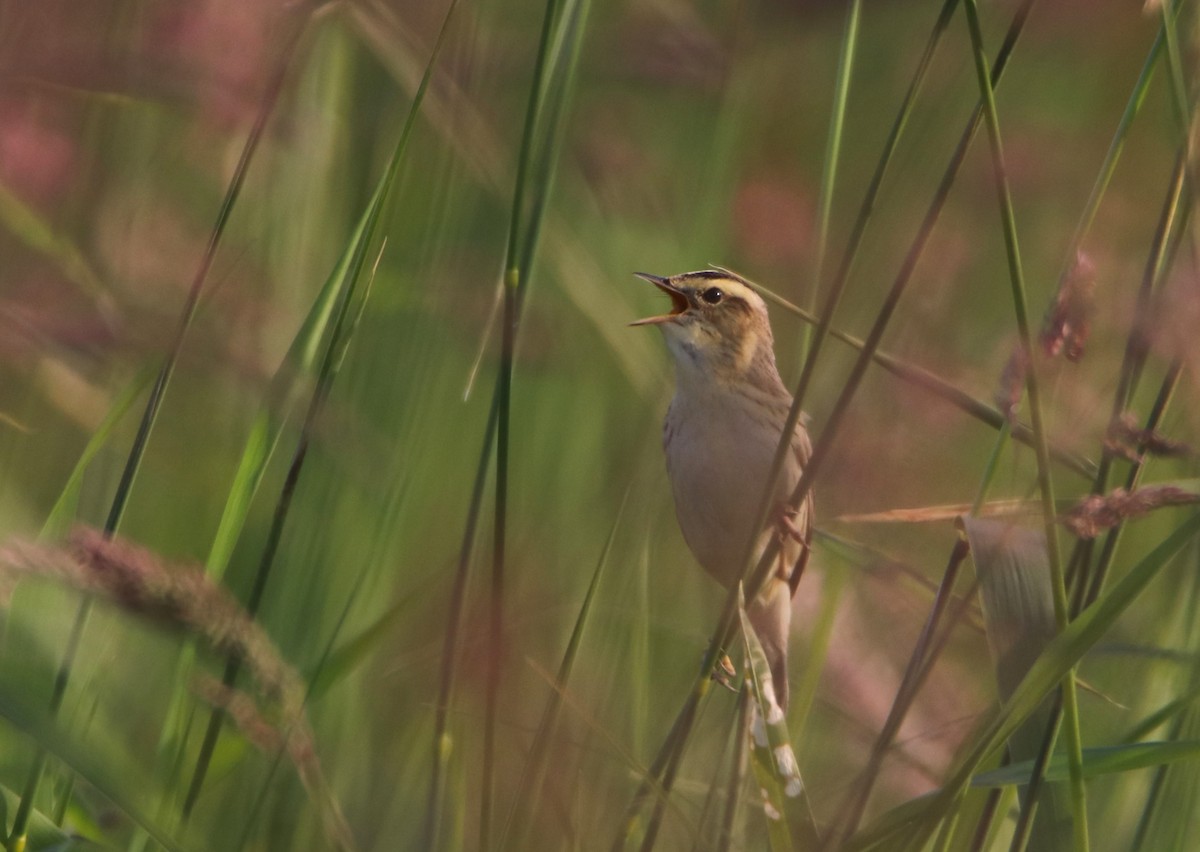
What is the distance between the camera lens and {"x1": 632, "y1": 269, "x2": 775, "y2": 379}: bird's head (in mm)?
2986

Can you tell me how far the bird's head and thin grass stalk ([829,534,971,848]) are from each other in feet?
4.21

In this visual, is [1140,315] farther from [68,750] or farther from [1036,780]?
[68,750]

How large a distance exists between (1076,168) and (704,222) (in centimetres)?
131

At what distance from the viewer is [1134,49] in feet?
11.2

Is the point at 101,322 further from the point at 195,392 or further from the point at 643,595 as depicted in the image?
the point at 643,595

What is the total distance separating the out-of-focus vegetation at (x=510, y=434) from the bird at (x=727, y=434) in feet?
0.31

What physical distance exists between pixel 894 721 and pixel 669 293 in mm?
1585

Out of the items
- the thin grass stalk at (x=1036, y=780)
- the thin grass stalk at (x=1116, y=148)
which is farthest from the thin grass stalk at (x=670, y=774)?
the thin grass stalk at (x=1116, y=148)

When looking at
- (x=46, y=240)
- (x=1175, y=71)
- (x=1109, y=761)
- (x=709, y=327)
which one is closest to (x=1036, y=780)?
(x=1109, y=761)

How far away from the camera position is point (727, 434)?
2.88m

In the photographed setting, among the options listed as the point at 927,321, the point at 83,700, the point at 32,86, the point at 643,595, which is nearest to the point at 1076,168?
the point at 927,321

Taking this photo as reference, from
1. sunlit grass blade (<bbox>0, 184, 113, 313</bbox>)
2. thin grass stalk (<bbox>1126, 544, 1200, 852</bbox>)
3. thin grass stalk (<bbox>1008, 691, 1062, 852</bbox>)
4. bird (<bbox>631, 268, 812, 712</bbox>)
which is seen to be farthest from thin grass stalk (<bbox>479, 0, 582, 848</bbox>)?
sunlit grass blade (<bbox>0, 184, 113, 313</bbox>)

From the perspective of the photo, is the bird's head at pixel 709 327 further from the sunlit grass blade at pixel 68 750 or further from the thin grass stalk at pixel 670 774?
the sunlit grass blade at pixel 68 750

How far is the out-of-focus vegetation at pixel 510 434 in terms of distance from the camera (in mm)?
1619
